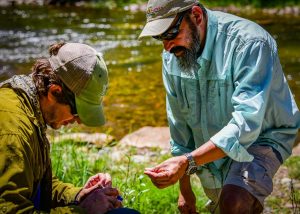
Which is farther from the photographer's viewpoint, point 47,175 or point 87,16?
point 87,16

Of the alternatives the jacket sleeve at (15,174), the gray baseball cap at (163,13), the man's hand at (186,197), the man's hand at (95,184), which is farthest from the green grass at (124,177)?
the jacket sleeve at (15,174)

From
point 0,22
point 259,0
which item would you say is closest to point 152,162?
point 0,22

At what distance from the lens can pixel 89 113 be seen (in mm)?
3008

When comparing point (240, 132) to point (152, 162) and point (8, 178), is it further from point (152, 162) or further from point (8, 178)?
point (152, 162)

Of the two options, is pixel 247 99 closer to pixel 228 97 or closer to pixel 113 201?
pixel 228 97

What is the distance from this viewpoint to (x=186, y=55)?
349cm

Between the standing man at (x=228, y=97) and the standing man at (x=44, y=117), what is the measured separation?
52 centimetres

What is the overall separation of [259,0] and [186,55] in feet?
57.8

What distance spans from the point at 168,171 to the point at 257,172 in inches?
25.3

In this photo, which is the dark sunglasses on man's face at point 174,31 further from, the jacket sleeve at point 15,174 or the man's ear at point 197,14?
the jacket sleeve at point 15,174

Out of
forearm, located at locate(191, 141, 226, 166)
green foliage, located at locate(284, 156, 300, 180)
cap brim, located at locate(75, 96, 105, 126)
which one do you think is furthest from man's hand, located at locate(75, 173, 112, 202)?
green foliage, located at locate(284, 156, 300, 180)

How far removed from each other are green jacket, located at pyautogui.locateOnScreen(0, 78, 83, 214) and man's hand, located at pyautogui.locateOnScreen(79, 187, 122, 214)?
0.15m

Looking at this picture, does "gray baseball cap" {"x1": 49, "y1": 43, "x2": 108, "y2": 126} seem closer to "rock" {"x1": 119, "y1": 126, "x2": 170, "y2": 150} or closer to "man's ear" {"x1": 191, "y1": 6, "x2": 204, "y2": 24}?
"man's ear" {"x1": 191, "y1": 6, "x2": 204, "y2": 24}

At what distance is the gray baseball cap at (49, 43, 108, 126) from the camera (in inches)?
114
